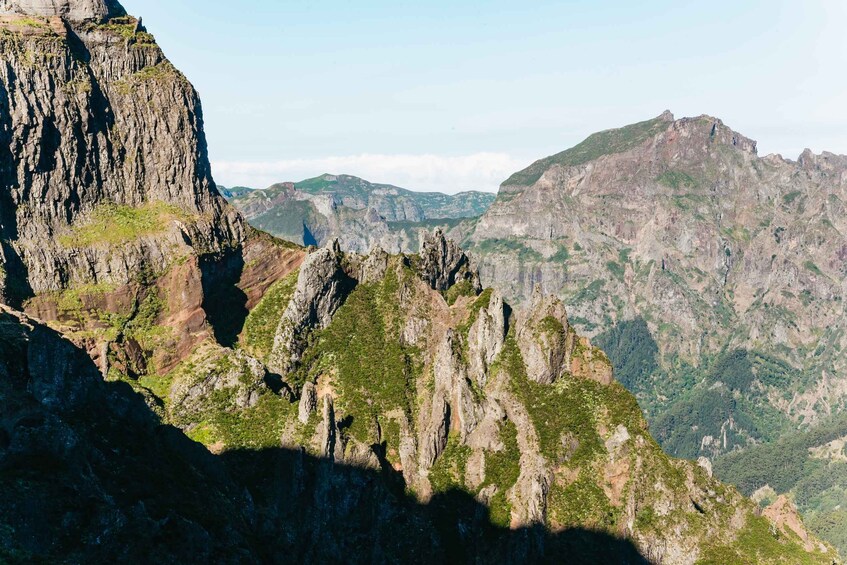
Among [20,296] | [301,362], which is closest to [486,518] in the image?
[301,362]

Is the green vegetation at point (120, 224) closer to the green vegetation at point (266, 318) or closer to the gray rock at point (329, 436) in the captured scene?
the green vegetation at point (266, 318)

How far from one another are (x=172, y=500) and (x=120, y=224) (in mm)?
62189

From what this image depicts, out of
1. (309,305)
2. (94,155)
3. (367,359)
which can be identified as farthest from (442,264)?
(94,155)

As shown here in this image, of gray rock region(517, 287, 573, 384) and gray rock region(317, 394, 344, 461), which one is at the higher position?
gray rock region(517, 287, 573, 384)

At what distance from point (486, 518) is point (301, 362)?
3665cm

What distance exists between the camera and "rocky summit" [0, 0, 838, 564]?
8719cm

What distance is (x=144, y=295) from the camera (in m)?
98.1

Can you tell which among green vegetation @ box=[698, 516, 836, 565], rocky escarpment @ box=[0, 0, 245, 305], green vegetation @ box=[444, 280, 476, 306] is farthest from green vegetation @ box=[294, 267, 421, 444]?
green vegetation @ box=[698, 516, 836, 565]

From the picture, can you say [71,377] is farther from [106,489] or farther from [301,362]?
[301,362]

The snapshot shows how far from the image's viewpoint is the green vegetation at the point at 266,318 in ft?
343

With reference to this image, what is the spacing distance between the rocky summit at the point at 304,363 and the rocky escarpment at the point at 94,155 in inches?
12.4

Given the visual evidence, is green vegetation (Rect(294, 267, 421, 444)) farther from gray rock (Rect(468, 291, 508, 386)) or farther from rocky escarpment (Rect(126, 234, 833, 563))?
gray rock (Rect(468, 291, 508, 386))

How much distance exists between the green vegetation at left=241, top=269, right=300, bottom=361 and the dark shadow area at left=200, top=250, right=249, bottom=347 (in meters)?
1.77

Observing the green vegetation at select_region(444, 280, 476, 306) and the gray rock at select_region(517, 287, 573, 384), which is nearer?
the gray rock at select_region(517, 287, 573, 384)
